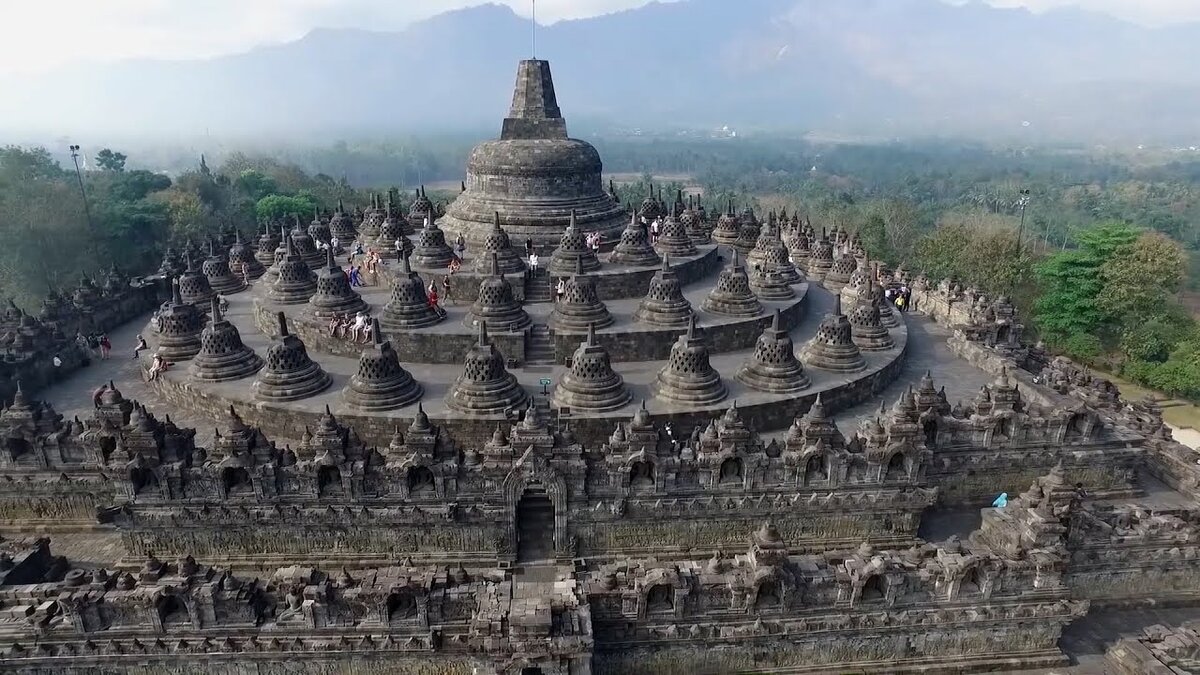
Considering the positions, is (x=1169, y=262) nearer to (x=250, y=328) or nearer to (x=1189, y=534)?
(x=1189, y=534)

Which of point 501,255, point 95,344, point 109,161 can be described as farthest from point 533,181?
point 109,161

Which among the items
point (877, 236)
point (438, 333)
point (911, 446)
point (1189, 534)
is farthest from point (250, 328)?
point (877, 236)

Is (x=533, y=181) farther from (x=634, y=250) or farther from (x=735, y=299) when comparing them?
(x=735, y=299)

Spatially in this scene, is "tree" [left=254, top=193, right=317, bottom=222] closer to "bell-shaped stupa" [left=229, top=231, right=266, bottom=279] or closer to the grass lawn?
"bell-shaped stupa" [left=229, top=231, right=266, bottom=279]

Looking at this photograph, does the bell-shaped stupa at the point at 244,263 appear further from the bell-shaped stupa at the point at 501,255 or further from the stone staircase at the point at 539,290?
the stone staircase at the point at 539,290

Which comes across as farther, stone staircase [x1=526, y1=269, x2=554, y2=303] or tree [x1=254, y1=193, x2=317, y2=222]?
tree [x1=254, y1=193, x2=317, y2=222]

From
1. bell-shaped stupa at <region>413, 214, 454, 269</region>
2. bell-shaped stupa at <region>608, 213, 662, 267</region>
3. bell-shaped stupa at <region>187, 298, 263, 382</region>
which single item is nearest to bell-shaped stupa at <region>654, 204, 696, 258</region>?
bell-shaped stupa at <region>608, 213, 662, 267</region>
